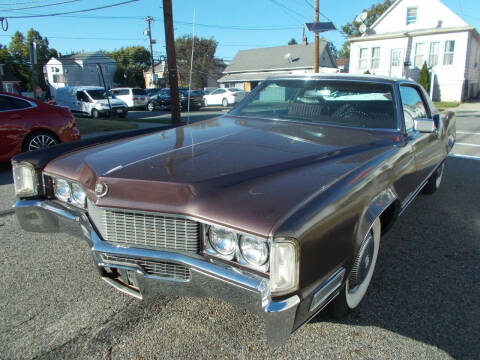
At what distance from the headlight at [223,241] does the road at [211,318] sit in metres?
0.62

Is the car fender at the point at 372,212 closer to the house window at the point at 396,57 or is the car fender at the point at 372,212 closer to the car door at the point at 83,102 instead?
the car door at the point at 83,102

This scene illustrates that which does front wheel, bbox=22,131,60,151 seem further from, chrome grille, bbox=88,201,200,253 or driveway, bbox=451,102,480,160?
driveway, bbox=451,102,480,160

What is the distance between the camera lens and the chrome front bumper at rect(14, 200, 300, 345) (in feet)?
5.30

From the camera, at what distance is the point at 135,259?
192 cm

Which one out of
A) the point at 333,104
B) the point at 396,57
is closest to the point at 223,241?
the point at 333,104

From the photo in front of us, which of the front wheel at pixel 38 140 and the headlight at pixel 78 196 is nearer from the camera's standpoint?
the headlight at pixel 78 196

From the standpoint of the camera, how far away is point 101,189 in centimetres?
196

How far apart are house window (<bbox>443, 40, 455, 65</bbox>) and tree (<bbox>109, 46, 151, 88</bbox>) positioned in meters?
44.1

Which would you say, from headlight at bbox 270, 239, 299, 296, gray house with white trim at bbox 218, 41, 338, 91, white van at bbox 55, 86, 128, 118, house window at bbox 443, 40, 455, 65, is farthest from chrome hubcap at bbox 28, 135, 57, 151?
gray house with white trim at bbox 218, 41, 338, 91

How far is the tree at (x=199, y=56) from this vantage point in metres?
53.1

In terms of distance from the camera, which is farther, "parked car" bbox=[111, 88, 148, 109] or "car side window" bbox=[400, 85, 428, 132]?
"parked car" bbox=[111, 88, 148, 109]

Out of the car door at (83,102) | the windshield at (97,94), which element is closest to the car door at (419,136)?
the windshield at (97,94)

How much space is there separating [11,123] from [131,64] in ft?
208

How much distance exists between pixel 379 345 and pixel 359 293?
360mm
